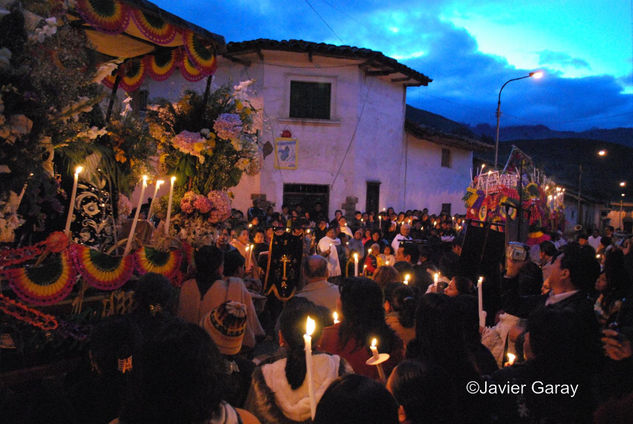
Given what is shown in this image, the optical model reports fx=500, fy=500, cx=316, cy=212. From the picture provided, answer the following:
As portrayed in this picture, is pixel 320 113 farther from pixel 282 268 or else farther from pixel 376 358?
pixel 376 358

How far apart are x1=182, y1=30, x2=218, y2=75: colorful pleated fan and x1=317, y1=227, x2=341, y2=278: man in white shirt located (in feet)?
17.2

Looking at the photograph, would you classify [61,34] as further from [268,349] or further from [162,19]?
[268,349]

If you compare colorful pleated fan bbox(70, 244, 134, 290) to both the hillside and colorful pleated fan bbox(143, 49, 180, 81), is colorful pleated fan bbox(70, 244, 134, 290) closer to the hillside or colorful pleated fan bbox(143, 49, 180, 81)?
colorful pleated fan bbox(143, 49, 180, 81)

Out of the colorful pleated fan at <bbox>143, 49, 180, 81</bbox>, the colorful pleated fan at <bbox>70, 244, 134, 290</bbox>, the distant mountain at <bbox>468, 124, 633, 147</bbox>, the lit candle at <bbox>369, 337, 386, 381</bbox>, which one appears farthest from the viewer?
the distant mountain at <bbox>468, 124, 633, 147</bbox>

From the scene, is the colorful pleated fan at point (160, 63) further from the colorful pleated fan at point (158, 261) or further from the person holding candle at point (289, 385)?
the person holding candle at point (289, 385)

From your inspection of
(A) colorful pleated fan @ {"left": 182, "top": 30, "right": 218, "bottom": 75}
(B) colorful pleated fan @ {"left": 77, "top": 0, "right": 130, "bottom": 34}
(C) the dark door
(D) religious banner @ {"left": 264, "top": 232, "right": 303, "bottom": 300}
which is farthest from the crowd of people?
(C) the dark door

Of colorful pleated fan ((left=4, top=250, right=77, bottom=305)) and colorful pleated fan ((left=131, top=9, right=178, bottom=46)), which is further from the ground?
colorful pleated fan ((left=131, top=9, right=178, bottom=46))

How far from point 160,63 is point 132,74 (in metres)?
0.41

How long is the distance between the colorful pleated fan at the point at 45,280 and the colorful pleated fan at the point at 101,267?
7 centimetres

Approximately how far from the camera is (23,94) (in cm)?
273

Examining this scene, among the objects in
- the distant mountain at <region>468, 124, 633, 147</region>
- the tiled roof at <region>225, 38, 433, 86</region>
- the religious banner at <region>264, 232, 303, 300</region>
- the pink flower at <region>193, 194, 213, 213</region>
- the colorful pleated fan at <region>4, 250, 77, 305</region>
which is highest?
the distant mountain at <region>468, 124, 633, 147</region>

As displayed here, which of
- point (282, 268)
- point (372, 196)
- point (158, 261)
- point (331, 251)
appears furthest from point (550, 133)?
point (158, 261)

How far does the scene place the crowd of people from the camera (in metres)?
1.78

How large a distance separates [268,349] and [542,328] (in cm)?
531
